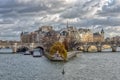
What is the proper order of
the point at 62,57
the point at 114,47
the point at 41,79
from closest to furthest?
the point at 41,79, the point at 62,57, the point at 114,47

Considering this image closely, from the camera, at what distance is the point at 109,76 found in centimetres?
6619

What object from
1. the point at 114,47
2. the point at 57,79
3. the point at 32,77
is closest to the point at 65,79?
the point at 57,79

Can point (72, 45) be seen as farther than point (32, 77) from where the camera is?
Yes

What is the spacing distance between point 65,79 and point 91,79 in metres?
3.71

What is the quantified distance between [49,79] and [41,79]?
1236 millimetres

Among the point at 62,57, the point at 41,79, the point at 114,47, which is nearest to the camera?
the point at 41,79

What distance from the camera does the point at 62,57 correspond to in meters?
111

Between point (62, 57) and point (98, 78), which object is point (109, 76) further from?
point (62, 57)

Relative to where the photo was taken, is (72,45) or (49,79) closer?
(49,79)

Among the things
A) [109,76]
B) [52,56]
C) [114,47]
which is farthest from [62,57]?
[114,47]

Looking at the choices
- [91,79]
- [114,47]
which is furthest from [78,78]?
[114,47]

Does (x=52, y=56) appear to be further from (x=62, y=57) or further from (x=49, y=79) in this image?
(x=49, y=79)

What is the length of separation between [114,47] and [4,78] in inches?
5304

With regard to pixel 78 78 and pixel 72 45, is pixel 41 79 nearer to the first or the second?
pixel 78 78
